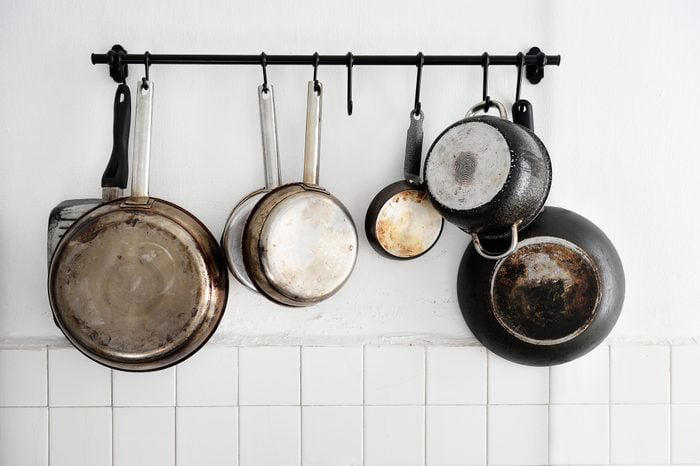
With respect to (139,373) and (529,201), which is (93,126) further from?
(529,201)

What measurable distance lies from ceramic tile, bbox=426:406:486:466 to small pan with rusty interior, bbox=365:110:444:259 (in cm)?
34

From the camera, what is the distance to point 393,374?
3.21 ft

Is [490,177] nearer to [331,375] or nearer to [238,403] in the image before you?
[331,375]

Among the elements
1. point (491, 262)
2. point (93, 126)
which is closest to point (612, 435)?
point (491, 262)

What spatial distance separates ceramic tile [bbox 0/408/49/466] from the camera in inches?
37.6

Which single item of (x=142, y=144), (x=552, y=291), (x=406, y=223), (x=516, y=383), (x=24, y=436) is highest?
(x=142, y=144)

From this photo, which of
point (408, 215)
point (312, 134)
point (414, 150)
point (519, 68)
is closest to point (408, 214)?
point (408, 215)

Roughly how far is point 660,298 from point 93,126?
1.18 metres

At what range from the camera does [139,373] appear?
0.96 metres

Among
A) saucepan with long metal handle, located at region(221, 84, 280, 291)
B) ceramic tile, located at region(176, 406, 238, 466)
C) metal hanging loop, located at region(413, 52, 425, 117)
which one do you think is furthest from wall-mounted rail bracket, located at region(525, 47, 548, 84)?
ceramic tile, located at region(176, 406, 238, 466)

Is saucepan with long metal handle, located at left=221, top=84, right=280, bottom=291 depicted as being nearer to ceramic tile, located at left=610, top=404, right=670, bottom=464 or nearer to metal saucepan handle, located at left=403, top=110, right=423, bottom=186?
metal saucepan handle, located at left=403, top=110, right=423, bottom=186

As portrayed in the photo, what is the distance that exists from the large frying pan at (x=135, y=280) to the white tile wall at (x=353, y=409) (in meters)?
0.11

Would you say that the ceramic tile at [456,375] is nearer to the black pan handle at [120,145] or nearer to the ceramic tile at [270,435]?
the ceramic tile at [270,435]

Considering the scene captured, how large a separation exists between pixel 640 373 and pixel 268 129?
0.88 metres
